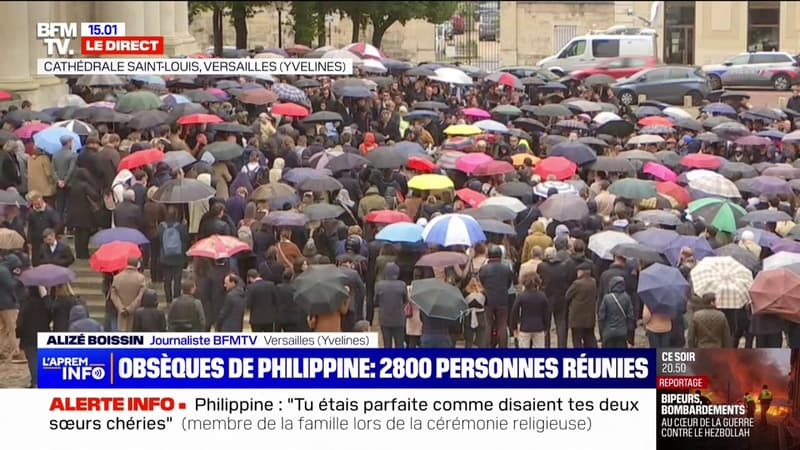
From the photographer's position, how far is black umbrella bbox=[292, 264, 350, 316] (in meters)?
18.1

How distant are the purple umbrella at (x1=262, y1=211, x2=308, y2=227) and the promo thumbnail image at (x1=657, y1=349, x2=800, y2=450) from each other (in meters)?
4.38

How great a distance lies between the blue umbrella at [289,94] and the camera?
25.4m

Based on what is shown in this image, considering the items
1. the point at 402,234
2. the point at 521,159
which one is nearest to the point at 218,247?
the point at 402,234

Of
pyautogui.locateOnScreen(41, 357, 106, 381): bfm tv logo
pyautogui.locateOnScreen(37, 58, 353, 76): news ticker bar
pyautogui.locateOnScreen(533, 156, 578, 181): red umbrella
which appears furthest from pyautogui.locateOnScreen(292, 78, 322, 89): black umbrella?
pyautogui.locateOnScreen(41, 357, 106, 381): bfm tv logo

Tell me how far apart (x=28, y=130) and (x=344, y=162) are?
3682 millimetres

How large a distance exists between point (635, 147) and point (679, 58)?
201 inches

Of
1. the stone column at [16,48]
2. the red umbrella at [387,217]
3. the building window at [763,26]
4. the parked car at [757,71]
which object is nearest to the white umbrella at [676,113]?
the parked car at [757,71]

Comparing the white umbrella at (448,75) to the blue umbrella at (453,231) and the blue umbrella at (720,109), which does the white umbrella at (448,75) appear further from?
the blue umbrella at (453,231)

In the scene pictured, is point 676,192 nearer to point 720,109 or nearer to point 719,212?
point 719,212

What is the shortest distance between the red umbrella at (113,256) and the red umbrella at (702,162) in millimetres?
7523

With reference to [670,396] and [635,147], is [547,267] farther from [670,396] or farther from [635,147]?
[635,147]

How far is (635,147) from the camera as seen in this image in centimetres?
2511

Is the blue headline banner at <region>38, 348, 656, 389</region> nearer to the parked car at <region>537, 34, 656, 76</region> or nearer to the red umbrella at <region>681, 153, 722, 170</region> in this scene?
the red umbrella at <region>681, 153, 722, 170</region>

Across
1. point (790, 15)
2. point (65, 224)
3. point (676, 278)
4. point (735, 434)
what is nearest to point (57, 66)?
point (65, 224)
